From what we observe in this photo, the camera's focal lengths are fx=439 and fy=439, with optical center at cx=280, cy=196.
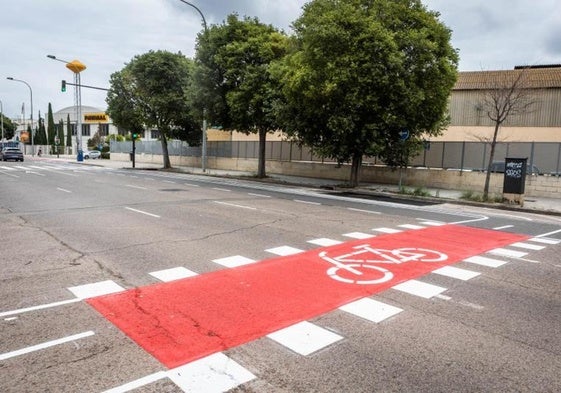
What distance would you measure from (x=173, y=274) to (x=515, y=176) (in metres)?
14.8

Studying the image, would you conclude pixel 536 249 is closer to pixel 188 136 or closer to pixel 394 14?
pixel 394 14

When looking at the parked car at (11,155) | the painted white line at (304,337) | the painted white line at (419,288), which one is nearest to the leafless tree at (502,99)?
the painted white line at (419,288)

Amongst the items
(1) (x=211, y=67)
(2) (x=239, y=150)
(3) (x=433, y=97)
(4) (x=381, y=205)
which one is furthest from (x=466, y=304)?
(2) (x=239, y=150)

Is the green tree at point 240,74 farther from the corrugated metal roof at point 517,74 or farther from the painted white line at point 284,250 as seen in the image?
the corrugated metal roof at point 517,74

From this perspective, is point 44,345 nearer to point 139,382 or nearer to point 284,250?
point 139,382

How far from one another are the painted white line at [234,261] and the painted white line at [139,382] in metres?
3.39

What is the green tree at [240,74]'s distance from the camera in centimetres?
2478

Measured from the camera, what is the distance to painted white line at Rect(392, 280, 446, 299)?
5.73 metres

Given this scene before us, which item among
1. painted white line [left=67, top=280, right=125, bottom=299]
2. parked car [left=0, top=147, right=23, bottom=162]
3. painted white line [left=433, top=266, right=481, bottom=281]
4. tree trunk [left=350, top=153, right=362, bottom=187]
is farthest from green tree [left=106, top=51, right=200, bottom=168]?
painted white line [left=433, top=266, right=481, bottom=281]

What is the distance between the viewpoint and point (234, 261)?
7180 millimetres

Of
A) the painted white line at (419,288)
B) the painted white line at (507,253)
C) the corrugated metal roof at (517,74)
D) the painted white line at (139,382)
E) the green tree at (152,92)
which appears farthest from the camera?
the corrugated metal roof at (517,74)

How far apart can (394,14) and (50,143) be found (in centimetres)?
8616

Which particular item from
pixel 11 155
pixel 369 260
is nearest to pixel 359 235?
pixel 369 260

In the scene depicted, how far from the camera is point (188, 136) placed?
123ft
